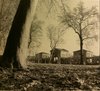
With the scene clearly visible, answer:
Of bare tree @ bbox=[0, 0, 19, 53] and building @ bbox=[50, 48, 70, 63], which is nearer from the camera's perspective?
building @ bbox=[50, 48, 70, 63]

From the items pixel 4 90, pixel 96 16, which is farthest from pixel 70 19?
pixel 4 90

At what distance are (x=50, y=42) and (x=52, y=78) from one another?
552 millimetres

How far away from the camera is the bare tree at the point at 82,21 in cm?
316

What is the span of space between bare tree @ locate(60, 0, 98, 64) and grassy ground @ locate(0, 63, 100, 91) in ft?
0.75

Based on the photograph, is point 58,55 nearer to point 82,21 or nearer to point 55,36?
point 55,36

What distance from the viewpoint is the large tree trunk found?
3.04 meters

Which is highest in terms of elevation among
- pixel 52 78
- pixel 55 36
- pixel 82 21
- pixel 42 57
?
pixel 82 21

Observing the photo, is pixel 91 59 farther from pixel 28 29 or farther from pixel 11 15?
pixel 11 15

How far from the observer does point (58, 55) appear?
2.97 m

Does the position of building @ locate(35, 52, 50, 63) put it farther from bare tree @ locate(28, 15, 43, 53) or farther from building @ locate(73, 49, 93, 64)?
building @ locate(73, 49, 93, 64)

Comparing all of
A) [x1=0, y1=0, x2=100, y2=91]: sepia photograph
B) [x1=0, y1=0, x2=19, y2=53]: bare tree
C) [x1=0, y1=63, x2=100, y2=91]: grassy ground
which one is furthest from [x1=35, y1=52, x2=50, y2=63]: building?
[x1=0, y1=0, x2=19, y2=53]: bare tree

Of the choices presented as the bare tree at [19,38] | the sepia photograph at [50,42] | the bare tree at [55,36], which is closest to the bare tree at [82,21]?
the sepia photograph at [50,42]

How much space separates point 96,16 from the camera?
332 cm

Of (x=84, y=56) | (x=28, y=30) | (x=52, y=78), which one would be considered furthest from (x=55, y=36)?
(x=52, y=78)
